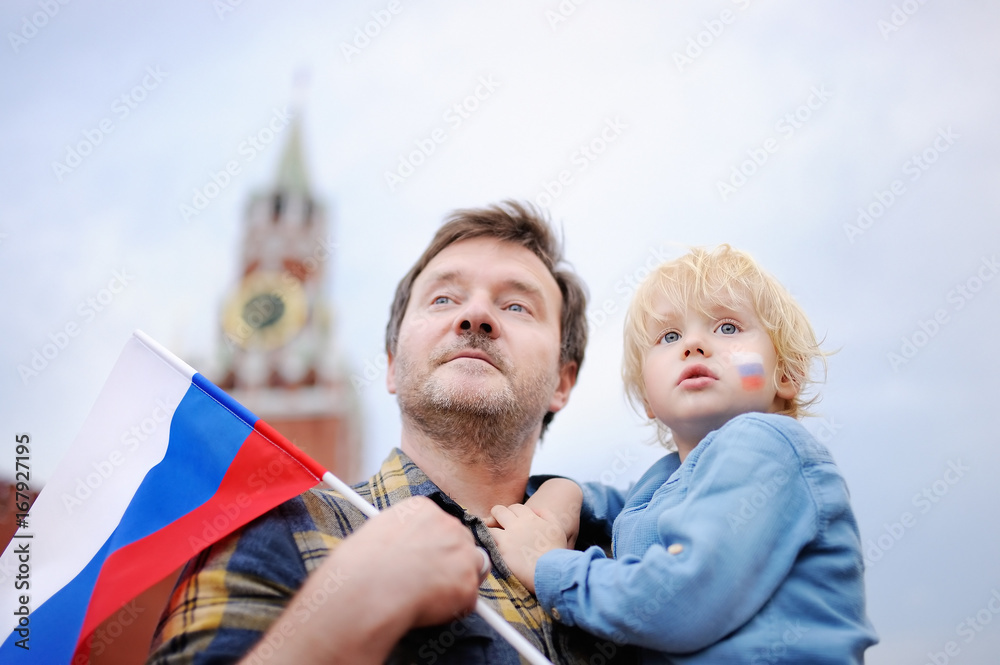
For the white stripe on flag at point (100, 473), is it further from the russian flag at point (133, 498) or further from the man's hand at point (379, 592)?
the man's hand at point (379, 592)

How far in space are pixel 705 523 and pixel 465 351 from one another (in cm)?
138

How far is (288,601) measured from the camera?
6.29ft

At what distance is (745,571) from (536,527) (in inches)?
33.2

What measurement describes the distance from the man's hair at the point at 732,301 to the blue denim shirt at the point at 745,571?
417mm

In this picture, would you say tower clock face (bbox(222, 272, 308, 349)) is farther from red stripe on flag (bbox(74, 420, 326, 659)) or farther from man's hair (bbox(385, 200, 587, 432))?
red stripe on flag (bbox(74, 420, 326, 659))

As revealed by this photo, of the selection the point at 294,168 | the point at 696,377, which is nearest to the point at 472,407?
the point at 696,377

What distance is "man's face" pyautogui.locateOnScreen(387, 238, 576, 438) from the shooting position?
2939mm

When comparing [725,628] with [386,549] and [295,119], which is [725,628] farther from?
[295,119]

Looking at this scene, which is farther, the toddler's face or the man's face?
the man's face

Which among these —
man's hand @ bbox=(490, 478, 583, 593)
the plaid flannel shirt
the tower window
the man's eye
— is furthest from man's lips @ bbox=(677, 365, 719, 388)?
the tower window

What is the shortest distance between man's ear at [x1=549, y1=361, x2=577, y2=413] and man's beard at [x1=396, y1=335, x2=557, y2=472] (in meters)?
0.63

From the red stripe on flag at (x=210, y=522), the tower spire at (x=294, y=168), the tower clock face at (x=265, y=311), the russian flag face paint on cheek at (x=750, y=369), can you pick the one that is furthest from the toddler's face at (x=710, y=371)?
the tower spire at (x=294, y=168)

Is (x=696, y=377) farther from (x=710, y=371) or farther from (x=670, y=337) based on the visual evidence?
(x=670, y=337)

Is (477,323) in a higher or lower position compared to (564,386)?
higher
